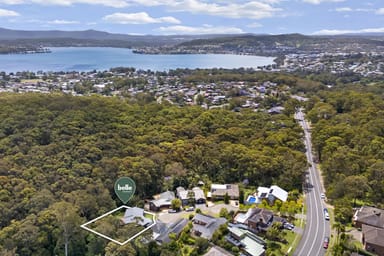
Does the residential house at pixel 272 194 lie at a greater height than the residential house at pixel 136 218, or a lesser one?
lesser

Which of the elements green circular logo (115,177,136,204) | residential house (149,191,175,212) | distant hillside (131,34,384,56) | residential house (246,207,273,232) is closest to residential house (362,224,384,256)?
residential house (246,207,273,232)

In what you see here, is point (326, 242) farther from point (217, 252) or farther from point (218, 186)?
point (218, 186)

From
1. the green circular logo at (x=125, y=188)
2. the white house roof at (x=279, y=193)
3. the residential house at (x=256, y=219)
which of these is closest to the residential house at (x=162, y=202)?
the residential house at (x=256, y=219)

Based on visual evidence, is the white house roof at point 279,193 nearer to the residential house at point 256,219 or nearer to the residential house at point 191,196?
the residential house at point 256,219

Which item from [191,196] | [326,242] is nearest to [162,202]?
[191,196]

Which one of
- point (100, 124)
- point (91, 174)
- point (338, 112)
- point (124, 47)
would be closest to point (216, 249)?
point (91, 174)

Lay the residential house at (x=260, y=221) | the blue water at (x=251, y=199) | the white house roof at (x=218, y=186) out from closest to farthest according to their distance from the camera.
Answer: the residential house at (x=260, y=221) < the blue water at (x=251, y=199) < the white house roof at (x=218, y=186)

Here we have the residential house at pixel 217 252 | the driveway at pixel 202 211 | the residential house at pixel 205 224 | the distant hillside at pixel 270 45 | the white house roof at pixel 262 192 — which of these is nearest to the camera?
the residential house at pixel 217 252
